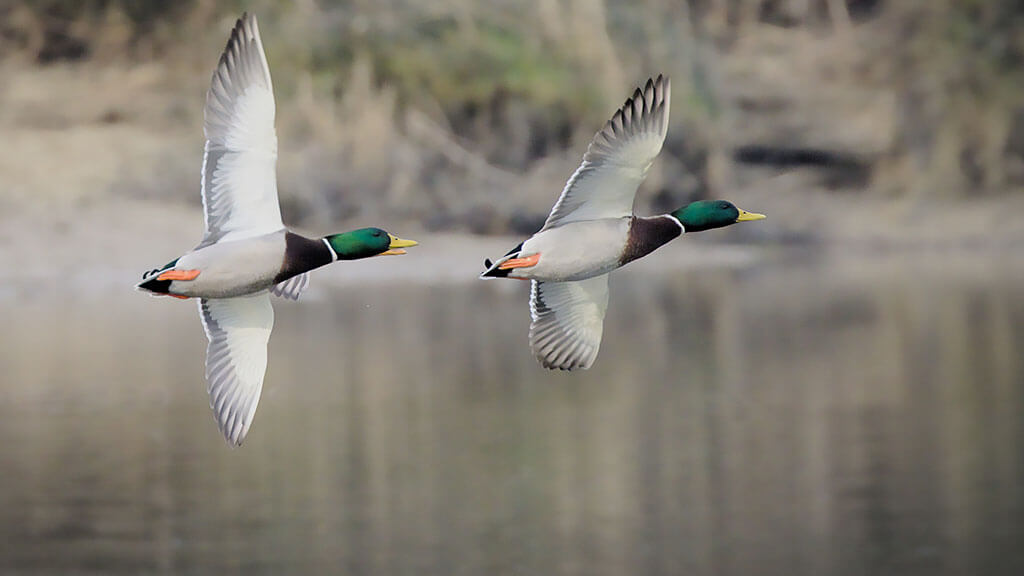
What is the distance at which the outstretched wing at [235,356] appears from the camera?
6.63 metres

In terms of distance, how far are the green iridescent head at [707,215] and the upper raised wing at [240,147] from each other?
1.42 metres

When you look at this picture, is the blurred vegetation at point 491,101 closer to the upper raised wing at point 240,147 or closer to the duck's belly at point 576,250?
the upper raised wing at point 240,147

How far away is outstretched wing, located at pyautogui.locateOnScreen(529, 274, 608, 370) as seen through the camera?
7219mm

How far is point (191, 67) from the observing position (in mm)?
23922

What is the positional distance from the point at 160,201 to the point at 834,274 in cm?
1321

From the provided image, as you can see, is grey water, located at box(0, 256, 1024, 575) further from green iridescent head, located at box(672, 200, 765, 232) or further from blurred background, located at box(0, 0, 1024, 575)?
green iridescent head, located at box(672, 200, 765, 232)

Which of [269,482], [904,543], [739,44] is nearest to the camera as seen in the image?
[904,543]

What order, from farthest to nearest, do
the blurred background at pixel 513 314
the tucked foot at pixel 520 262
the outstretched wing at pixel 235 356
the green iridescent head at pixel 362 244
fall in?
1. the blurred background at pixel 513 314
2. the outstretched wing at pixel 235 356
3. the green iridescent head at pixel 362 244
4. the tucked foot at pixel 520 262

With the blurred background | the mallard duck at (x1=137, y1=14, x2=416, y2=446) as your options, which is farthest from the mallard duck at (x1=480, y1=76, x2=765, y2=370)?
the blurred background

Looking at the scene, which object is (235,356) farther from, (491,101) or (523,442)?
(491,101)

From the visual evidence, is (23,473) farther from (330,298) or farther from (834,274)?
(834,274)

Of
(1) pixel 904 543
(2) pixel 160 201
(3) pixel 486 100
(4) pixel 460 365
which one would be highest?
(3) pixel 486 100

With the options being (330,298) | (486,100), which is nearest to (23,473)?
(486,100)

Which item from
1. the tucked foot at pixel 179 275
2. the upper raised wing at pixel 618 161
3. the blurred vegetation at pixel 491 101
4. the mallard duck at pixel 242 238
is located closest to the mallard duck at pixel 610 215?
the upper raised wing at pixel 618 161
